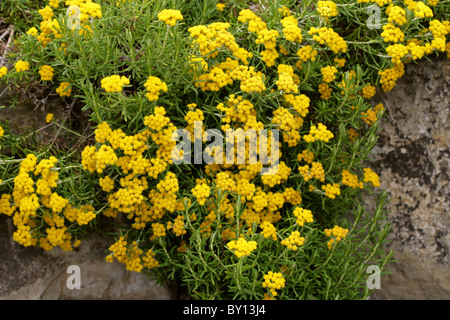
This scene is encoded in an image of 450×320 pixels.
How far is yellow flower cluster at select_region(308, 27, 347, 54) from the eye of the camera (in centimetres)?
299

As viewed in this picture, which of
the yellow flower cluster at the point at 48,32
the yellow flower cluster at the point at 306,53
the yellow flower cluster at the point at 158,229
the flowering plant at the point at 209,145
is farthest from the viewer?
the yellow flower cluster at the point at 306,53

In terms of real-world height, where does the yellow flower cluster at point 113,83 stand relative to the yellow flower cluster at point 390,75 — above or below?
below

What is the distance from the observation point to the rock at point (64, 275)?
124 inches

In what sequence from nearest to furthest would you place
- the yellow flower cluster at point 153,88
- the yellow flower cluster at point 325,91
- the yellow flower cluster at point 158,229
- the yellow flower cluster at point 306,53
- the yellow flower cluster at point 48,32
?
1. the yellow flower cluster at point 153,88
2. the yellow flower cluster at point 158,229
3. the yellow flower cluster at point 48,32
4. the yellow flower cluster at point 306,53
5. the yellow flower cluster at point 325,91

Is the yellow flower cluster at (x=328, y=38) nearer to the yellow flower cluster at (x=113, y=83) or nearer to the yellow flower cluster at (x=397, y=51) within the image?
the yellow flower cluster at (x=397, y=51)

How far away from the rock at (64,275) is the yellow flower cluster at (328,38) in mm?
2012

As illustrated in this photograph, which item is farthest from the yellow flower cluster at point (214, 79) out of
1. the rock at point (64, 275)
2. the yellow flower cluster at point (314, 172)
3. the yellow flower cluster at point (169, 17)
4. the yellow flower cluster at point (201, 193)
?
the rock at point (64, 275)

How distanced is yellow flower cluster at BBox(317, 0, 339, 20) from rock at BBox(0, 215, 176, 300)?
7.07 feet

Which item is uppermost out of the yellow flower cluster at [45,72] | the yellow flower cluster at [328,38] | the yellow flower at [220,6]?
the yellow flower at [220,6]

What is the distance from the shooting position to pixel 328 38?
299 cm

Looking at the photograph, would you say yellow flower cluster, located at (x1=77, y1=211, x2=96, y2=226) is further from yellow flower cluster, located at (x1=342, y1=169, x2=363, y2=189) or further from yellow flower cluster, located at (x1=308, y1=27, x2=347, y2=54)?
yellow flower cluster, located at (x1=308, y1=27, x2=347, y2=54)

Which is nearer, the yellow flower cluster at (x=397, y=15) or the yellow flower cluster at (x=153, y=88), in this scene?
the yellow flower cluster at (x=153, y=88)

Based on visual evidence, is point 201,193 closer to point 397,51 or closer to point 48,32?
point 48,32
